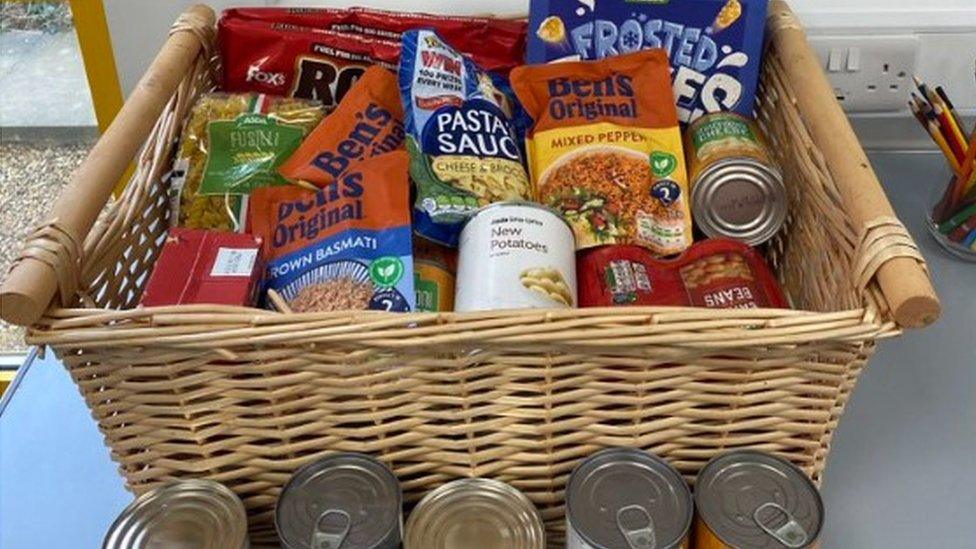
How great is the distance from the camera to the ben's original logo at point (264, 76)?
1.14 meters

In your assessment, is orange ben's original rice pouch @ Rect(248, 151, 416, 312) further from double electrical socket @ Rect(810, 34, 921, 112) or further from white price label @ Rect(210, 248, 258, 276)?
double electrical socket @ Rect(810, 34, 921, 112)

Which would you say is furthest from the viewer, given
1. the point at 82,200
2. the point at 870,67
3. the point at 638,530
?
the point at 870,67

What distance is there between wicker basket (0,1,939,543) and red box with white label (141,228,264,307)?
0.05 m

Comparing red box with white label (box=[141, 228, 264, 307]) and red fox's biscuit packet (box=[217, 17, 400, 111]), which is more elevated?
red fox's biscuit packet (box=[217, 17, 400, 111])

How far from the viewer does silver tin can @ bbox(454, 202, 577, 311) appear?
0.83 m

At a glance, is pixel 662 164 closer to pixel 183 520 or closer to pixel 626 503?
pixel 626 503

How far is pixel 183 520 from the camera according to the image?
759mm

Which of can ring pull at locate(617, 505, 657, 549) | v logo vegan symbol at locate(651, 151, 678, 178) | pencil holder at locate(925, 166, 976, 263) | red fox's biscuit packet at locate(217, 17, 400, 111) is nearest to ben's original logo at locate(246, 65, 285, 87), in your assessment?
red fox's biscuit packet at locate(217, 17, 400, 111)

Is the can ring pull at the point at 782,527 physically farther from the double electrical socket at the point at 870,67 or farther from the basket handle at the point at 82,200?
the double electrical socket at the point at 870,67

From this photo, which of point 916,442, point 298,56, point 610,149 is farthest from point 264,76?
point 916,442

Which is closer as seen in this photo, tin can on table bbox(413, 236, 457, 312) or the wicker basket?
the wicker basket

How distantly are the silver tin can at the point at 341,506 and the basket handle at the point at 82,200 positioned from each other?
23 cm

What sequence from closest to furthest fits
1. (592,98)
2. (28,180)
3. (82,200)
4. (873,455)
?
(82,200), (873,455), (592,98), (28,180)

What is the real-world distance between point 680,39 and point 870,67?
293 millimetres
